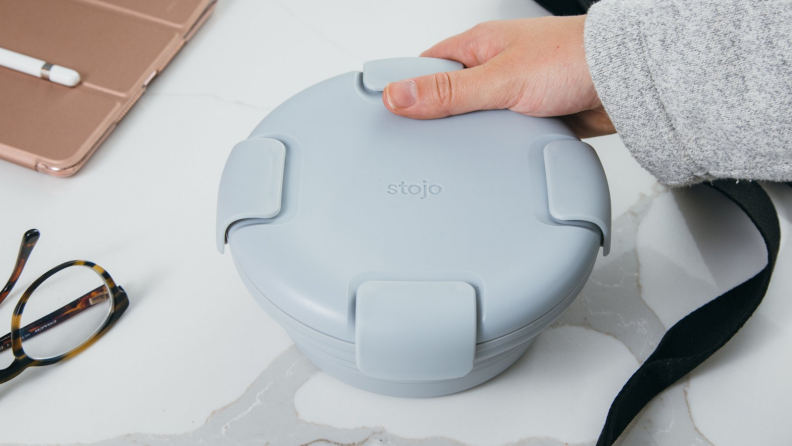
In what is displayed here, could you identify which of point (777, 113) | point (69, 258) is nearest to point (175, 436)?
point (69, 258)

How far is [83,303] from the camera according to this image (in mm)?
540

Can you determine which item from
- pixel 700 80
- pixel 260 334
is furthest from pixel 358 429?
pixel 700 80

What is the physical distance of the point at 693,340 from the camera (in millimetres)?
503

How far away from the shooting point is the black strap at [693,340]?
46 centimetres

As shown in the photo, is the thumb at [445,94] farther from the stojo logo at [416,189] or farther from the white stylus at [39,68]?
the white stylus at [39,68]

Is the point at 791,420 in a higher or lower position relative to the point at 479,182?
lower

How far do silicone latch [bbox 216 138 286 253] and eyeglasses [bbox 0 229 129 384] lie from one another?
0.15 metres

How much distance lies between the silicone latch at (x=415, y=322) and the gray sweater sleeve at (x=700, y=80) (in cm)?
20

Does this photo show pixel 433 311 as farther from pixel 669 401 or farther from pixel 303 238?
pixel 669 401

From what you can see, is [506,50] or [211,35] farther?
[211,35]

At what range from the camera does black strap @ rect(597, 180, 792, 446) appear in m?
0.46

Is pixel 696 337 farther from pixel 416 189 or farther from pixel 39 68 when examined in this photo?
pixel 39 68

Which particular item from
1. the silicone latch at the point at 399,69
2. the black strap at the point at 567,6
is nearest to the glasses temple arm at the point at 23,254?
the silicone latch at the point at 399,69

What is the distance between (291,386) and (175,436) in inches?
3.6
